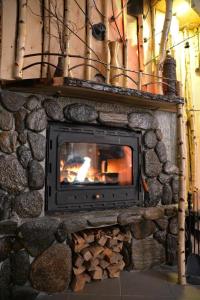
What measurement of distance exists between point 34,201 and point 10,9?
1.47 meters

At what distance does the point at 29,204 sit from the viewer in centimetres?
192

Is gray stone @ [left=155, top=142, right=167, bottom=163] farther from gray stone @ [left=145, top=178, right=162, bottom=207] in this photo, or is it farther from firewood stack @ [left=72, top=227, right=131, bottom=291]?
firewood stack @ [left=72, top=227, right=131, bottom=291]

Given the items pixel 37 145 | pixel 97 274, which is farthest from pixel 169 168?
pixel 37 145

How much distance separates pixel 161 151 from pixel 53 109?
108cm

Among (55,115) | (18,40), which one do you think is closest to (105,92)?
(55,115)

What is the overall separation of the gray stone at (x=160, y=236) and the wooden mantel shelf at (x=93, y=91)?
Result: 1.14m


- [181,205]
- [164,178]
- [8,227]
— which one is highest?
[164,178]

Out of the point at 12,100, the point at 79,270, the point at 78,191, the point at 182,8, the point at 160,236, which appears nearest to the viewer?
the point at 12,100

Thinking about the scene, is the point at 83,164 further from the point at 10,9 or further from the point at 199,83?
the point at 199,83

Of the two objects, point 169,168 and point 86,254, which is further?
point 169,168

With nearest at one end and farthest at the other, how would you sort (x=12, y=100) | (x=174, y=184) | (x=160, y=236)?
(x=12, y=100), (x=160, y=236), (x=174, y=184)

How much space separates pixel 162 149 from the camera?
253cm

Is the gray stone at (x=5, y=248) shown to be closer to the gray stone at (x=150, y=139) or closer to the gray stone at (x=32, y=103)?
the gray stone at (x=32, y=103)

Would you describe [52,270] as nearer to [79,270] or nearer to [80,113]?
[79,270]
